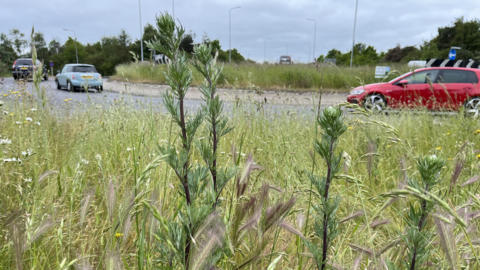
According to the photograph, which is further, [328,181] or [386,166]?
[386,166]

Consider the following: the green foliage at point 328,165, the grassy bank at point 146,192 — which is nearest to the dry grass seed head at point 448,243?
the grassy bank at point 146,192

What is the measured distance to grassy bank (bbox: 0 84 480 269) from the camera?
105cm

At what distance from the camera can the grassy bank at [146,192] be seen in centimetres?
105

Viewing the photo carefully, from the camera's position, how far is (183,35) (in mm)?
761

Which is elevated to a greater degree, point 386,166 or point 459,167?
point 459,167

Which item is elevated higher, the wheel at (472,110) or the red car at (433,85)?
the red car at (433,85)

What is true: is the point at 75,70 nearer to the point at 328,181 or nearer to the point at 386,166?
the point at 386,166

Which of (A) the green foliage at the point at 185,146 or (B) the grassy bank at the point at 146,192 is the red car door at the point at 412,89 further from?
(A) the green foliage at the point at 185,146

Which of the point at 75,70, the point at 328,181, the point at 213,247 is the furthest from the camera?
the point at 75,70

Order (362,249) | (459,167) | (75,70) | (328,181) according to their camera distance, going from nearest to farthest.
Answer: (328,181), (362,249), (459,167), (75,70)

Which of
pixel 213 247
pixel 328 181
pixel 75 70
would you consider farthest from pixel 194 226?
pixel 75 70

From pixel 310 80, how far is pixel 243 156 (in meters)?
14.5

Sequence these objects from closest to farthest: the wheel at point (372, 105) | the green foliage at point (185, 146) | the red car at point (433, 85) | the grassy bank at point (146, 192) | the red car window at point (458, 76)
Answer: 1. the green foliage at point (185, 146)
2. the grassy bank at point (146, 192)
3. the wheel at point (372, 105)
4. the red car at point (433, 85)
5. the red car window at point (458, 76)

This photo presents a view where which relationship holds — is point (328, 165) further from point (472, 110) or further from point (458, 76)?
point (458, 76)
